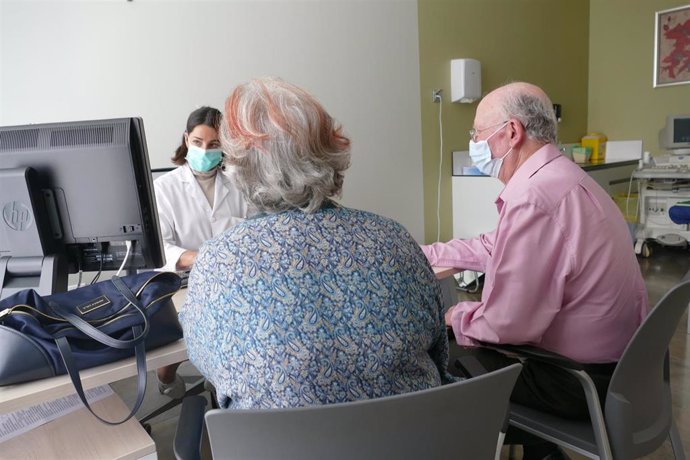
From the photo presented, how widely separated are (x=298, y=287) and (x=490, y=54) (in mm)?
3849

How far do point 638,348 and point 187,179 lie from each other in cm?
169

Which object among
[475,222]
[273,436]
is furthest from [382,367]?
[475,222]

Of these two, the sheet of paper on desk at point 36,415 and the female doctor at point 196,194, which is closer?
the sheet of paper on desk at point 36,415

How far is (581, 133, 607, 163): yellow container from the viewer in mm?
4883

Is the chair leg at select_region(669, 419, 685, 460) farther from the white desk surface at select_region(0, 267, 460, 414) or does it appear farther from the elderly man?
the white desk surface at select_region(0, 267, 460, 414)

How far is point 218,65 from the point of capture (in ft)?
8.84

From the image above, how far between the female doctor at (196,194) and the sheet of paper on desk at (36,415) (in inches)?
31.7

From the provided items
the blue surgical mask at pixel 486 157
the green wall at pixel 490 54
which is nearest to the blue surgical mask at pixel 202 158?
the blue surgical mask at pixel 486 157

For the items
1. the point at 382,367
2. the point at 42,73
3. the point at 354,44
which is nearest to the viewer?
the point at 382,367

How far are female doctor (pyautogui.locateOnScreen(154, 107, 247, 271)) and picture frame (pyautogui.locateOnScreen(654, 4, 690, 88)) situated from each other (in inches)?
177

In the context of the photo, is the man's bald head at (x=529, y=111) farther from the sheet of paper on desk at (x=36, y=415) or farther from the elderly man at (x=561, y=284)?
the sheet of paper on desk at (x=36, y=415)

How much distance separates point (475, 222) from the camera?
368 centimetres

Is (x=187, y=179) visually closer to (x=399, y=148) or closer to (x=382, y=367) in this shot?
(x=382, y=367)

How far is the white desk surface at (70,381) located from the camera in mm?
855
